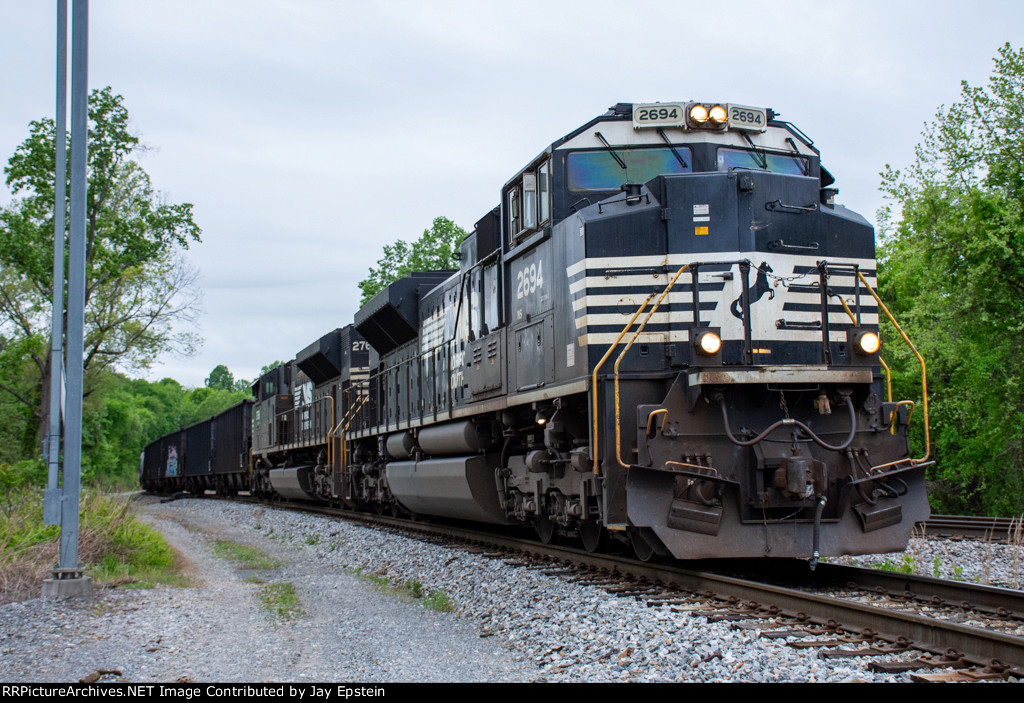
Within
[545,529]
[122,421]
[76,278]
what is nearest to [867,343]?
[545,529]

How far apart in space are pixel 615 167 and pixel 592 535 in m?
3.56

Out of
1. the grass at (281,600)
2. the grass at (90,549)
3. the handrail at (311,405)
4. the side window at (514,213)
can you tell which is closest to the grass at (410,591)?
the grass at (281,600)

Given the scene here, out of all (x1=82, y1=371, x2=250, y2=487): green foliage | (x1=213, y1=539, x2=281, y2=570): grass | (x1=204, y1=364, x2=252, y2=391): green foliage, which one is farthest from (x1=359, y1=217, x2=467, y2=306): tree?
(x1=204, y1=364, x2=252, y2=391): green foliage

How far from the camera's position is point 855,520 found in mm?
7246

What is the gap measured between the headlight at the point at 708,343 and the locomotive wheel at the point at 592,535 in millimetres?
2470

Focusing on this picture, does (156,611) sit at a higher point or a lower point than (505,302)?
lower

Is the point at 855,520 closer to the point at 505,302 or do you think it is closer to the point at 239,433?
the point at 505,302

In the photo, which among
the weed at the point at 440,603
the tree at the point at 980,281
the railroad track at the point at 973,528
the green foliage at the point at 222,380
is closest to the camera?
the weed at the point at 440,603

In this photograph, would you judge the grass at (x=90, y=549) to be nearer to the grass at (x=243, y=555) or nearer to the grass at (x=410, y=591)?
the grass at (x=243, y=555)

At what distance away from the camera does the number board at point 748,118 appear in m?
8.32

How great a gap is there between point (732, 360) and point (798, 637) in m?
2.64

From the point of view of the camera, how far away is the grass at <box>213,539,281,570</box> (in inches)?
439
